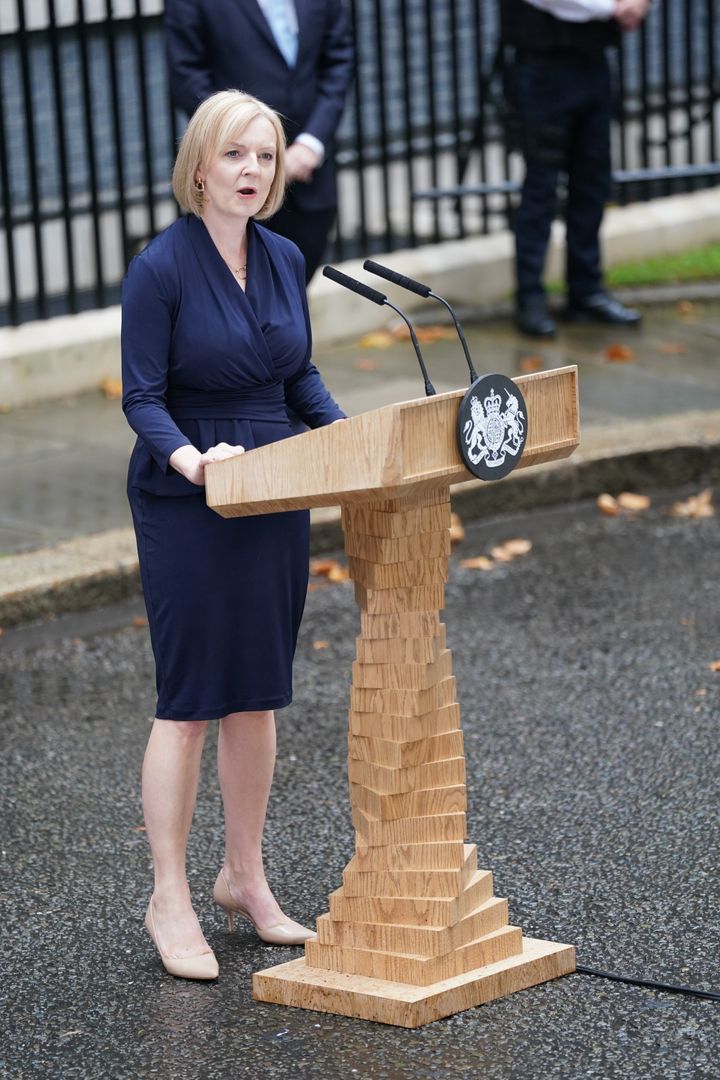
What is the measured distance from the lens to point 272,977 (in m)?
3.87

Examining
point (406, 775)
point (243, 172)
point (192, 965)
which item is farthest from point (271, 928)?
point (243, 172)

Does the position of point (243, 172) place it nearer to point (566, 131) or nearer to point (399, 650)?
point (399, 650)

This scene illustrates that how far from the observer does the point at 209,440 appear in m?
3.94

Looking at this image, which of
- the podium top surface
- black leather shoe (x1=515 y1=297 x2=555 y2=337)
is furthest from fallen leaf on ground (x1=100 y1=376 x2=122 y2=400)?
the podium top surface

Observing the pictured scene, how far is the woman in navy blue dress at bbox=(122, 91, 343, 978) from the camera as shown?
3.84m

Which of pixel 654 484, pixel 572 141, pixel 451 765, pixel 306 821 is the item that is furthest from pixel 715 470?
pixel 451 765

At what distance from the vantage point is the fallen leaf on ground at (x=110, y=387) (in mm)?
8859

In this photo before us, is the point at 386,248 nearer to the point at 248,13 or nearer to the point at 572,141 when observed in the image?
the point at 572,141

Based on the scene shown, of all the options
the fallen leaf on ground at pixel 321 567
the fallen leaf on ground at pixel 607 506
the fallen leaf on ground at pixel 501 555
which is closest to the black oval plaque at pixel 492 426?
the fallen leaf on ground at pixel 321 567

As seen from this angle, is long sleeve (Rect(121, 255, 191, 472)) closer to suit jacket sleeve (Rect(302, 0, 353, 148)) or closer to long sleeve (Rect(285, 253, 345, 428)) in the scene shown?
long sleeve (Rect(285, 253, 345, 428))

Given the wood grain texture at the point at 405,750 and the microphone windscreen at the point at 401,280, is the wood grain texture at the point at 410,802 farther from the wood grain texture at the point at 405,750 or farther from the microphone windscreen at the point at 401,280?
the microphone windscreen at the point at 401,280

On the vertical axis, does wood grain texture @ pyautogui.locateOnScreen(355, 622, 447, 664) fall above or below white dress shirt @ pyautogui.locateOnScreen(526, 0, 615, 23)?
below

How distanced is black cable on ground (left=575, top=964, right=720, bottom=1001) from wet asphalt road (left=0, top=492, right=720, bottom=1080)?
0.06ft

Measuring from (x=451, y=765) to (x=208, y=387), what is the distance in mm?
884
